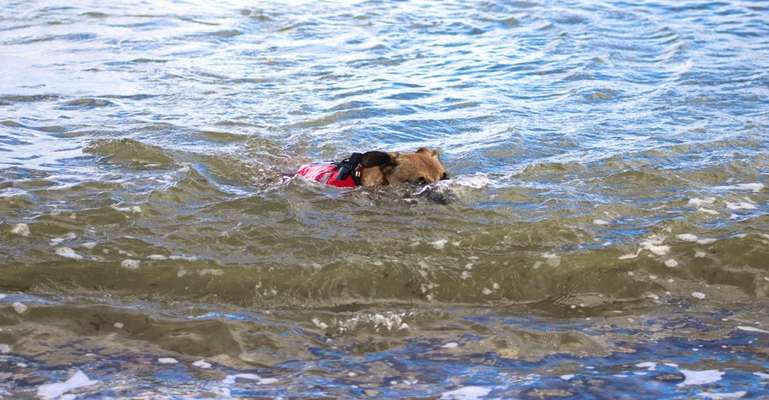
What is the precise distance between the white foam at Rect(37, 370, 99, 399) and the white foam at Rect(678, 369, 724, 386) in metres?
2.53

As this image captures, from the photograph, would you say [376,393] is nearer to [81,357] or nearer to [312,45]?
[81,357]

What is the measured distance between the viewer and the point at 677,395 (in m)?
3.74

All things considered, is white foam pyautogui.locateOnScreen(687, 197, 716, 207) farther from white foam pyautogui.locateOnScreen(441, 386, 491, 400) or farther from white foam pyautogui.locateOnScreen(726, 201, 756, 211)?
white foam pyautogui.locateOnScreen(441, 386, 491, 400)

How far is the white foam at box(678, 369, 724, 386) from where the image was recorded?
3.87m

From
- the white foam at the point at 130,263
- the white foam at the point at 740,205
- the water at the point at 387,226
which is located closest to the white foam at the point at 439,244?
the water at the point at 387,226

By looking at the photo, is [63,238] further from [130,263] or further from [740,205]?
[740,205]

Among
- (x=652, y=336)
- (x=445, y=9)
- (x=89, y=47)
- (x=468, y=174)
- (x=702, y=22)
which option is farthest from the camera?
(x=445, y=9)

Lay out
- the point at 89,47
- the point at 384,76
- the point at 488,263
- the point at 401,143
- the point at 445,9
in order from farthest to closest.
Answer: the point at 445,9 → the point at 89,47 → the point at 384,76 → the point at 401,143 → the point at 488,263

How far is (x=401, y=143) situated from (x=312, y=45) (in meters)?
5.05

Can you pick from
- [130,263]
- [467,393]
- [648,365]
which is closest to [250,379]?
[467,393]

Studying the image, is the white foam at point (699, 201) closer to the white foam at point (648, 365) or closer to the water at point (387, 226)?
the water at point (387, 226)

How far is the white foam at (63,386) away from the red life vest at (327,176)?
3.02 m

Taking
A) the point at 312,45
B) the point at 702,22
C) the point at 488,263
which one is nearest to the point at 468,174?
the point at 488,263

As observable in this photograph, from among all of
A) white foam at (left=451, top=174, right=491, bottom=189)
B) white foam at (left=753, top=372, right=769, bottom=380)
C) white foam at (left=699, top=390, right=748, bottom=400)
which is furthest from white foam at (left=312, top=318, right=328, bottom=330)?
white foam at (left=451, top=174, right=491, bottom=189)
